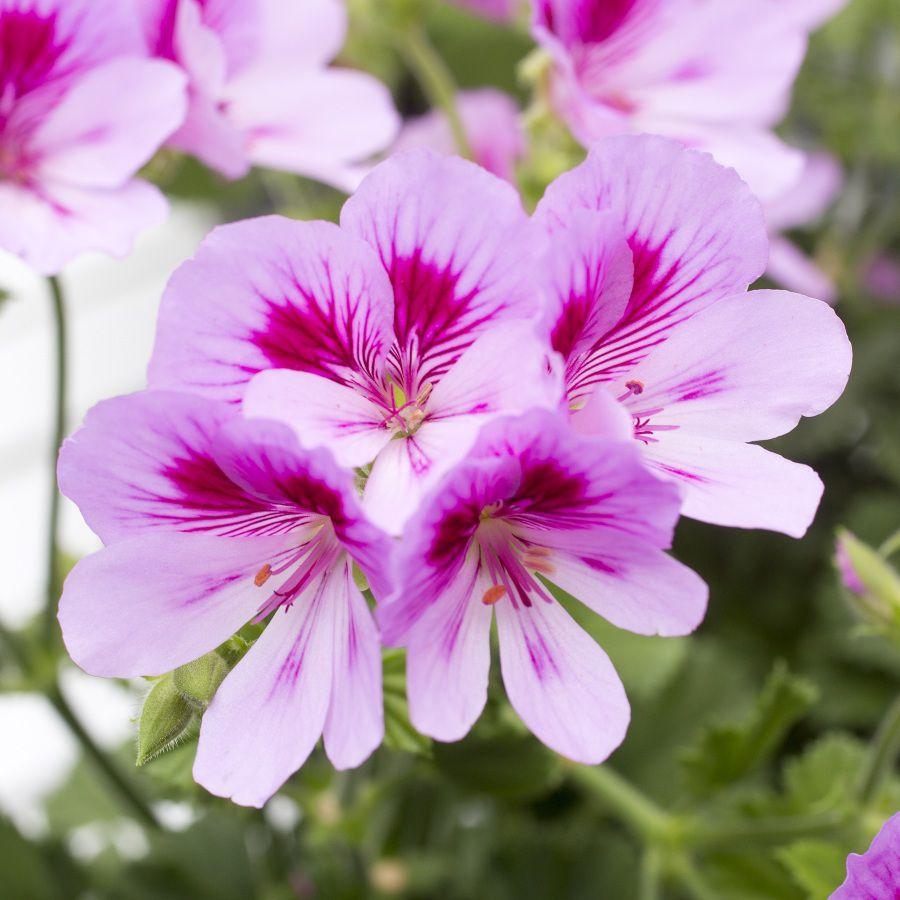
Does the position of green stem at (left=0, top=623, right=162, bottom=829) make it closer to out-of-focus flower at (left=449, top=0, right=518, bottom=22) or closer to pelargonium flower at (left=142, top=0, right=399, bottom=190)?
pelargonium flower at (left=142, top=0, right=399, bottom=190)

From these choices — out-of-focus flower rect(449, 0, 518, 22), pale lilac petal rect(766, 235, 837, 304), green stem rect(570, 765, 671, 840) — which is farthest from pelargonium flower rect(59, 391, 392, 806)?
out-of-focus flower rect(449, 0, 518, 22)

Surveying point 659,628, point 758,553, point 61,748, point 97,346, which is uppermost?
point 659,628

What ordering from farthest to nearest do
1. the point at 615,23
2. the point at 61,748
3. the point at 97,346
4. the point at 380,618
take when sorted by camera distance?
the point at 97,346 < the point at 61,748 < the point at 615,23 < the point at 380,618

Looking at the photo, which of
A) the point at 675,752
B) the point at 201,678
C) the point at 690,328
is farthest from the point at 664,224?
the point at 675,752

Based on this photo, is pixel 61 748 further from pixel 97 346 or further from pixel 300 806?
pixel 300 806

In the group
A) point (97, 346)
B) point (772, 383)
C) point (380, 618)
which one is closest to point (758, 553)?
point (772, 383)

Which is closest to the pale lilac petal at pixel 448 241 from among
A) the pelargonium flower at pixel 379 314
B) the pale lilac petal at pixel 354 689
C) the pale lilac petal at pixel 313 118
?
the pelargonium flower at pixel 379 314

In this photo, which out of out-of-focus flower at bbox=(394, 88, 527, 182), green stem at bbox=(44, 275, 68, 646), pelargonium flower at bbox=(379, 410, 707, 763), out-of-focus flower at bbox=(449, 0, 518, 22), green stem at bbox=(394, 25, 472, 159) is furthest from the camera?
out-of-focus flower at bbox=(449, 0, 518, 22)
